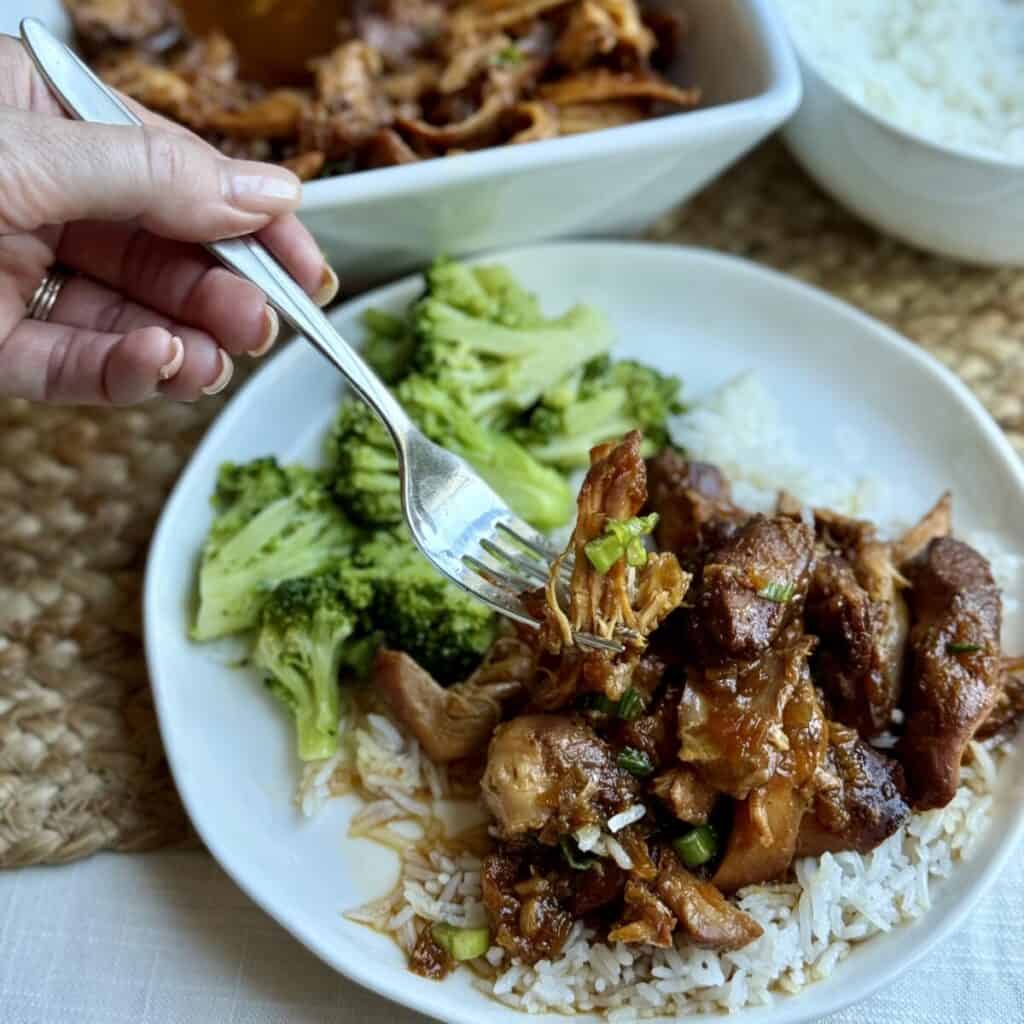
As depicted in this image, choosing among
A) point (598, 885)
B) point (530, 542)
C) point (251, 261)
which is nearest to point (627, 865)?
point (598, 885)

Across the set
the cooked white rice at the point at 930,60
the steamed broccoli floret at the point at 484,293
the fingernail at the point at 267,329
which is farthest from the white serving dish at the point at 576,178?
the fingernail at the point at 267,329

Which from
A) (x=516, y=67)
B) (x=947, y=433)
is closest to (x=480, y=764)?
(x=947, y=433)

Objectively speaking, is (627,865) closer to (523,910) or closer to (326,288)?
(523,910)

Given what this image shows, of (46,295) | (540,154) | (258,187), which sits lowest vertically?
(46,295)

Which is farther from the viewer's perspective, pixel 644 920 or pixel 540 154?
pixel 540 154

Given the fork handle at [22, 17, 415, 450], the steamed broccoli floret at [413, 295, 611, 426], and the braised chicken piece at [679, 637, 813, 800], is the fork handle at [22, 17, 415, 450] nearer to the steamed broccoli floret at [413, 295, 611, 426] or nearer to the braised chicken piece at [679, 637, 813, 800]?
the steamed broccoli floret at [413, 295, 611, 426]

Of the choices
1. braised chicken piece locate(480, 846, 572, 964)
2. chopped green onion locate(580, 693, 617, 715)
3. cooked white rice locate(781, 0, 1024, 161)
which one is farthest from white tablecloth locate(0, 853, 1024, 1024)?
cooked white rice locate(781, 0, 1024, 161)

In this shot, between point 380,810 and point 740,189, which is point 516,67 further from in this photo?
point 380,810
